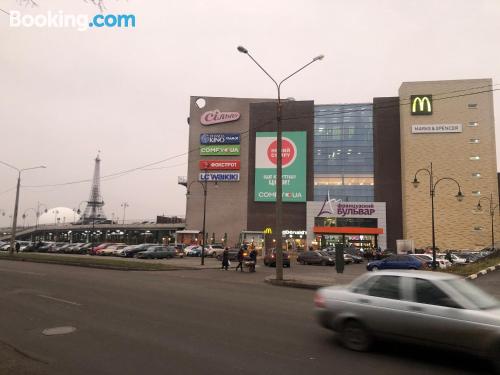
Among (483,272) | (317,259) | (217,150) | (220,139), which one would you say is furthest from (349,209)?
(483,272)

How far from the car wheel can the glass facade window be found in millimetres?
68439

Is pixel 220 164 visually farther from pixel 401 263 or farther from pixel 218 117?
pixel 401 263

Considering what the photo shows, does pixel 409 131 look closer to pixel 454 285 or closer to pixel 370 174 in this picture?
pixel 370 174

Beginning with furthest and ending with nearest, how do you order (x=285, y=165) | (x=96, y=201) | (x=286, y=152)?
(x=96, y=201) → (x=286, y=152) → (x=285, y=165)

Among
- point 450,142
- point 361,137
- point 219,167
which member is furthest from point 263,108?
point 450,142

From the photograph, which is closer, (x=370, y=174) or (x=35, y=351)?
(x=35, y=351)

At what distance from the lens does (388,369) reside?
6316mm

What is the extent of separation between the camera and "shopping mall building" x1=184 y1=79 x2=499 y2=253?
2763 inches

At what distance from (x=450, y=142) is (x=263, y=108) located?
33.7 m

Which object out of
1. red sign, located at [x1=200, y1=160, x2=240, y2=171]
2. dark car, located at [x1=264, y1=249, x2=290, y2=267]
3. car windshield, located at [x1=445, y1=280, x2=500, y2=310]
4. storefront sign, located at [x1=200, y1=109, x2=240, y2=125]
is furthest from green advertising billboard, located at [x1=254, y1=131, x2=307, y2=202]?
car windshield, located at [x1=445, y1=280, x2=500, y2=310]

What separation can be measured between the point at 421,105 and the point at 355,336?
2846 inches

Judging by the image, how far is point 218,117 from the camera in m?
81.6

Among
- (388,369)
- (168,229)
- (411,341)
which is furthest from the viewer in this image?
(168,229)

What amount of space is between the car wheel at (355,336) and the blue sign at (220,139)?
240 ft
